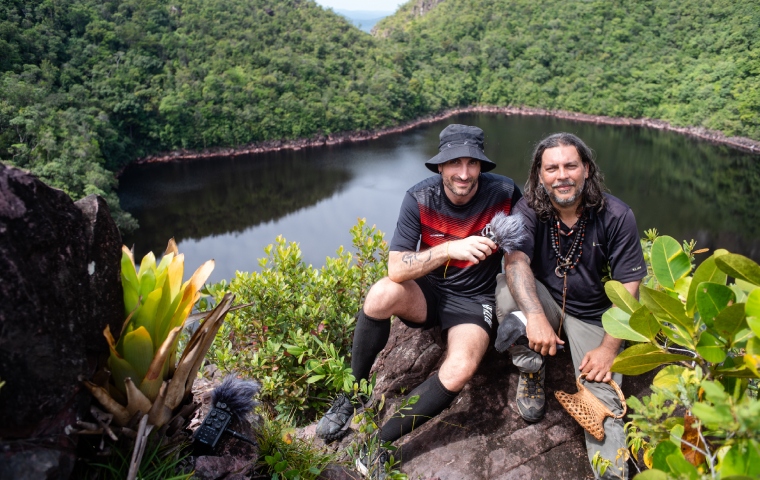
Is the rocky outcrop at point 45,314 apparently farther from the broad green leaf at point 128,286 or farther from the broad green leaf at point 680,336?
the broad green leaf at point 680,336

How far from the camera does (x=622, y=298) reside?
1090mm

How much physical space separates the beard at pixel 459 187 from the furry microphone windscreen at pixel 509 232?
0.21 meters

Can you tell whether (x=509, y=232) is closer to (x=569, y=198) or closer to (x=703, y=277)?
(x=569, y=198)

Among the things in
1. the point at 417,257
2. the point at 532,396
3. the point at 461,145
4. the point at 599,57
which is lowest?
the point at 532,396

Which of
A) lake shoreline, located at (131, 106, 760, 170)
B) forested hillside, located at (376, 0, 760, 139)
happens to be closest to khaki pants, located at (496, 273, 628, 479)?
lake shoreline, located at (131, 106, 760, 170)

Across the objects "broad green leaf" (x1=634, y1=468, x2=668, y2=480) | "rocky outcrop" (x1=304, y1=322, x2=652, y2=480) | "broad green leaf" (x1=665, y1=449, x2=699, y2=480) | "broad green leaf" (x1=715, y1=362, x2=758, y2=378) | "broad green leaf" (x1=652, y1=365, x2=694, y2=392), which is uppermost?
"broad green leaf" (x1=715, y1=362, x2=758, y2=378)

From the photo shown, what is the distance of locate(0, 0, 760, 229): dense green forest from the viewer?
2589cm

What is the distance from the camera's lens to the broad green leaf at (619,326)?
41.5 inches

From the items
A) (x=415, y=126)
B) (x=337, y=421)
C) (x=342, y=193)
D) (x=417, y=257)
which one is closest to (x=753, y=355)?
(x=417, y=257)

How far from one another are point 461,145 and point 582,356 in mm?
1061

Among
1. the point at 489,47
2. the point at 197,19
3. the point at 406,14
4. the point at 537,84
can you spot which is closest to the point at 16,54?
the point at 197,19

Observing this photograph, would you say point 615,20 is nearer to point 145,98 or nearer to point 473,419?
point 145,98

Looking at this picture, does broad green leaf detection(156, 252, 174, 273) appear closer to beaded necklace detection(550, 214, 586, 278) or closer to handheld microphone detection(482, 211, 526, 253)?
handheld microphone detection(482, 211, 526, 253)

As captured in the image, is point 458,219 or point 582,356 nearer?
point 582,356
